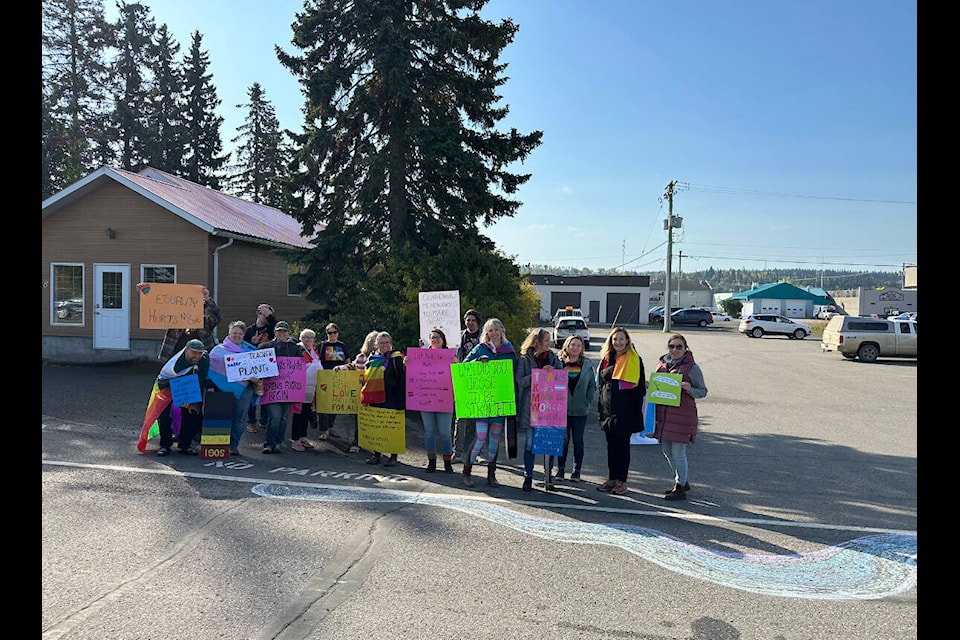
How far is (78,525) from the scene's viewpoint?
206 inches

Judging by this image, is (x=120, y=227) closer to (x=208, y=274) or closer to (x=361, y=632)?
(x=208, y=274)

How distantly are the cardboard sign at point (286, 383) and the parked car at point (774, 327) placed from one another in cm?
3872

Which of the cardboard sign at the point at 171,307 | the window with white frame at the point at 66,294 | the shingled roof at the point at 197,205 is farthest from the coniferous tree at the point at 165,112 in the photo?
the cardboard sign at the point at 171,307

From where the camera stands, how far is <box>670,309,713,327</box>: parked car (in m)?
53.5

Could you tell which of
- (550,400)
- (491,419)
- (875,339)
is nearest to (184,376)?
(491,419)

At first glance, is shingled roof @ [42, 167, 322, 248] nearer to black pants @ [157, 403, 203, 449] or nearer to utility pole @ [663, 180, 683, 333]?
black pants @ [157, 403, 203, 449]

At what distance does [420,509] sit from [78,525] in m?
3.00

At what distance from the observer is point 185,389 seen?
7613mm

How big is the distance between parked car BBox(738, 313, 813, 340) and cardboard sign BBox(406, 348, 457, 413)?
38.2 metres

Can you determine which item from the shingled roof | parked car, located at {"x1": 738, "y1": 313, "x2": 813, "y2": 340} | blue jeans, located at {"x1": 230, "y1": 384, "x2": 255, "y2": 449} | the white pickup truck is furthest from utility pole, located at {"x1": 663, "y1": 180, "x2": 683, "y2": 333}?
blue jeans, located at {"x1": 230, "y1": 384, "x2": 255, "y2": 449}

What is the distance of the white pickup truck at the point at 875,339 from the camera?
23.3m

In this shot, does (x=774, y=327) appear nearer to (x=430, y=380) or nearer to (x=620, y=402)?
(x=620, y=402)
